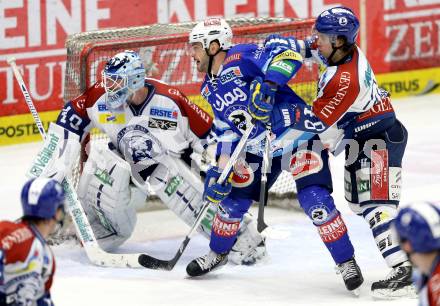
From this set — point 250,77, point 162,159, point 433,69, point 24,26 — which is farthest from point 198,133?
point 433,69

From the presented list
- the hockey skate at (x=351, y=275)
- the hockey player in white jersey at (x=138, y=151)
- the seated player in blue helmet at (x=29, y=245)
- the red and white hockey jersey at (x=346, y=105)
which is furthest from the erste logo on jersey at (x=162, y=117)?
the seated player in blue helmet at (x=29, y=245)

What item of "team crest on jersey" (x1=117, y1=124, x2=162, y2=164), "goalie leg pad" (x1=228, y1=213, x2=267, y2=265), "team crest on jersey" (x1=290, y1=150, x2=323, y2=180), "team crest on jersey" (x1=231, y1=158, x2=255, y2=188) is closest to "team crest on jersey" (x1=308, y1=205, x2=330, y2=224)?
"team crest on jersey" (x1=290, y1=150, x2=323, y2=180)

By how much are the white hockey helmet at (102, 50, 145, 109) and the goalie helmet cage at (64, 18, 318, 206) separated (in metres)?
0.57

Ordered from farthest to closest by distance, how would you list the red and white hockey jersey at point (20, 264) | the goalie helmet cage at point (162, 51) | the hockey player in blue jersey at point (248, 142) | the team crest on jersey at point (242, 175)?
1. the goalie helmet cage at point (162, 51)
2. the team crest on jersey at point (242, 175)
3. the hockey player in blue jersey at point (248, 142)
4. the red and white hockey jersey at point (20, 264)

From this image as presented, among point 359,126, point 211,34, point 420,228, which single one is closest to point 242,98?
point 211,34

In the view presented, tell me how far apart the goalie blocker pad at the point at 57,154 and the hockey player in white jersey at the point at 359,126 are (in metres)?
1.21

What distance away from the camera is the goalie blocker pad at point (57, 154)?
22.4 feet

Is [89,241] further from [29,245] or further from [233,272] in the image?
[29,245]

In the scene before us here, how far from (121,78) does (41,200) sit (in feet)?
7.82

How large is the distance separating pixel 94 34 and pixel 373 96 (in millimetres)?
2118

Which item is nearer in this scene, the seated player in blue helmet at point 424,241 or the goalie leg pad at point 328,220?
the seated player in blue helmet at point 424,241

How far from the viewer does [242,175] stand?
21.0 feet

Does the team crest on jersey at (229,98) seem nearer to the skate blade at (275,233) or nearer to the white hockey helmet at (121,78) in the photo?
→ the white hockey helmet at (121,78)

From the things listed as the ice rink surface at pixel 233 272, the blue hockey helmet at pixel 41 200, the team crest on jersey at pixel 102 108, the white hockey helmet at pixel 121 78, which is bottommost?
the ice rink surface at pixel 233 272
